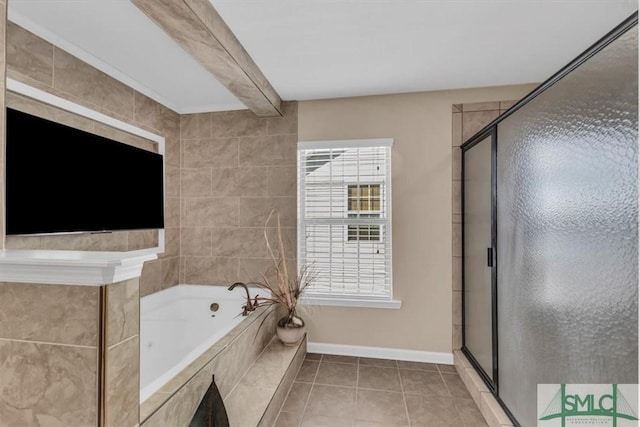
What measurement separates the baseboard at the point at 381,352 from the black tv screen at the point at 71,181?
1.95 meters

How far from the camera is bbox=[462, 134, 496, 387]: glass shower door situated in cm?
208

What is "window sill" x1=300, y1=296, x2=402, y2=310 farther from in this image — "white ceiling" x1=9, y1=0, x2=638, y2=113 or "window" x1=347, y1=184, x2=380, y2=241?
"white ceiling" x1=9, y1=0, x2=638, y2=113

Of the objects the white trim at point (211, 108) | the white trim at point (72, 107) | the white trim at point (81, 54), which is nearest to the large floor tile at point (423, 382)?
the white trim at point (211, 108)

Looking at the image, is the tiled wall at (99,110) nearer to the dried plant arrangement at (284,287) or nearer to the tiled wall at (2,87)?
the tiled wall at (2,87)

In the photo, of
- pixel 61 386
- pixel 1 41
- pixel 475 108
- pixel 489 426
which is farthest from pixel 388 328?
pixel 1 41

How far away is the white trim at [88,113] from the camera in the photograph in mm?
1664

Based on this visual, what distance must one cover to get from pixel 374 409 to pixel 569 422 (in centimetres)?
114

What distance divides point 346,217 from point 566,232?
1794mm

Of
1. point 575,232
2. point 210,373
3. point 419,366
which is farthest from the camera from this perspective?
point 419,366

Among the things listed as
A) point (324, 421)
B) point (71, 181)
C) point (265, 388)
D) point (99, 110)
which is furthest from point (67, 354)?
point (99, 110)

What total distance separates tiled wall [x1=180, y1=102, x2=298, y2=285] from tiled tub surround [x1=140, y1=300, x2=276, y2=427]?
2.52 ft

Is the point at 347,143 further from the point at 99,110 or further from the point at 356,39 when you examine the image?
the point at 99,110

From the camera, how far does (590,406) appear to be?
112 cm

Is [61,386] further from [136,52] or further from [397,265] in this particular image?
[397,265]
